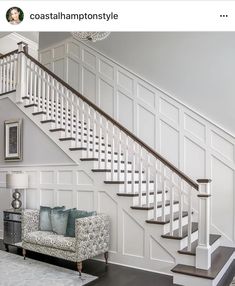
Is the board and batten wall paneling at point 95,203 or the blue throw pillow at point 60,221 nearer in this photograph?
the board and batten wall paneling at point 95,203

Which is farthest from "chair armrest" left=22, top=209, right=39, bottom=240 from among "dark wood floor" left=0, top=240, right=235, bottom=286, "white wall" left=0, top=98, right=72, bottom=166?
"white wall" left=0, top=98, right=72, bottom=166

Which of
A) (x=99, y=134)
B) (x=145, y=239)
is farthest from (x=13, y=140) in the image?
(x=145, y=239)

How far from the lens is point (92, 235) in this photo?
3811 mm

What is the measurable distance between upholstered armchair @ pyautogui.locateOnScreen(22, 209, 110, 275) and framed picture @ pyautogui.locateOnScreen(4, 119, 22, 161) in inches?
61.1

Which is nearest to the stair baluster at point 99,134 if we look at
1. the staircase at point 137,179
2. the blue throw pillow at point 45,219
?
the staircase at point 137,179

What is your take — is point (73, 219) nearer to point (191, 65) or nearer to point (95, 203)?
point (95, 203)

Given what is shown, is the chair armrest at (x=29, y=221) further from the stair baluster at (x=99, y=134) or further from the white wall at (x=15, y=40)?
the white wall at (x=15, y=40)

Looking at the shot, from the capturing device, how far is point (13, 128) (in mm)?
5625

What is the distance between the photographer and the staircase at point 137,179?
11.0 ft

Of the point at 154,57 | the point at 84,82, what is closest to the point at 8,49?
the point at 84,82

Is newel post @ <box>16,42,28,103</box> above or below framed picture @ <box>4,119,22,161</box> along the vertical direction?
above

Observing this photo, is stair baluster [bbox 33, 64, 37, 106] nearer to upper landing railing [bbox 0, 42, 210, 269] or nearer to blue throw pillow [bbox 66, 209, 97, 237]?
upper landing railing [bbox 0, 42, 210, 269]

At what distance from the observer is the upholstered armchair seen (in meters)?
3.65

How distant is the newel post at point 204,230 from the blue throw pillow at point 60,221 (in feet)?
6.18
